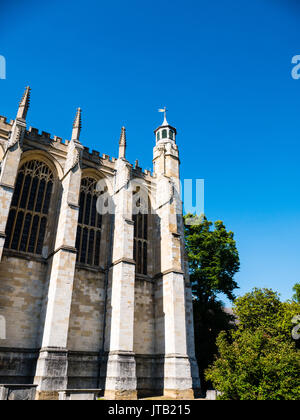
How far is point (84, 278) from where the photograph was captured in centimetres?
1959

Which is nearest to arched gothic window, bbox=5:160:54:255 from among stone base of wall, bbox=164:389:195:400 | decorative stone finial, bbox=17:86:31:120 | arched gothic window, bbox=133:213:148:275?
decorative stone finial, bbox=17:86:31:120

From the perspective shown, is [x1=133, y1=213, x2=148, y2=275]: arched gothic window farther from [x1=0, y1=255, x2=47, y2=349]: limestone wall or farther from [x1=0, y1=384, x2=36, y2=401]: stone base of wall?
[x1=0, y1=384, x2=36, y2=401]: stone base of wall

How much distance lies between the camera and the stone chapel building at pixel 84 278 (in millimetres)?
16172

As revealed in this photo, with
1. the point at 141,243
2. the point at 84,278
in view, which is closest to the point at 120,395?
the point at 84,278

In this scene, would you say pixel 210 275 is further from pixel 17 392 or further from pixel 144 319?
pixel 17 392

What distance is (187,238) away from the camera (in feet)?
92.7

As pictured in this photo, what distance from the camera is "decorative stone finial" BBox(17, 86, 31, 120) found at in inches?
774

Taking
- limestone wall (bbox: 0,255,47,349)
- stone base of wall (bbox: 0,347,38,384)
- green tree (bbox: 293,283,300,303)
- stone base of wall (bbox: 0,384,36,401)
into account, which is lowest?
stone base of wall (bbox: 0,384,36,401)

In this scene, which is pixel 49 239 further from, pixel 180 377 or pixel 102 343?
pixel 180 377

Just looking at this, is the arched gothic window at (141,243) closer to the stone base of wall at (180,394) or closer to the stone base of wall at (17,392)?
the stone base of wall at (180,394)

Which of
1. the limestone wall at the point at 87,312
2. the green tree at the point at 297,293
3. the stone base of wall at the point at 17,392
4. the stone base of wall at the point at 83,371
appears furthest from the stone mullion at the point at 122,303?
the green tree at the point at 297,293

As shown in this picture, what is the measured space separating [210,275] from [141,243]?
22.9ft

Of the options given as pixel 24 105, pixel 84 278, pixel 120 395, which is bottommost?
pixel 120 395

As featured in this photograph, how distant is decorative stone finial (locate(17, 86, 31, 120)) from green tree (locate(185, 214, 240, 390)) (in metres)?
16.7
